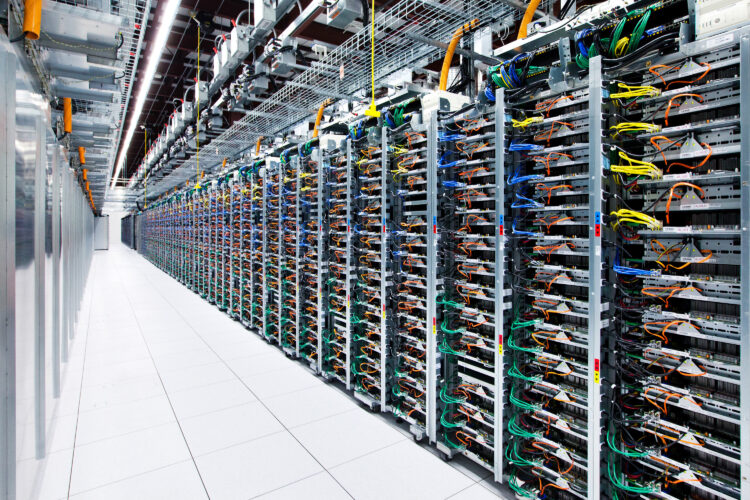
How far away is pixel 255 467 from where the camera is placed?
2391mm

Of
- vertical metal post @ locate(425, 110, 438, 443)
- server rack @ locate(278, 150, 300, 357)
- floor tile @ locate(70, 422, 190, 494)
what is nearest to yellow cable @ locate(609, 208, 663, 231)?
vertical metal post @ locate(425, 110, 438, 443)

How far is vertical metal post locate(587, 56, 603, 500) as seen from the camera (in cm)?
172

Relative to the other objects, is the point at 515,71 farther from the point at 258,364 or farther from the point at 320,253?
the point at 258,364

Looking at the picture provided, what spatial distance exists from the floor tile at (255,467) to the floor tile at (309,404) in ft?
0.97

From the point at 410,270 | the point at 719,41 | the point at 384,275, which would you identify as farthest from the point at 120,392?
the point at 719,41

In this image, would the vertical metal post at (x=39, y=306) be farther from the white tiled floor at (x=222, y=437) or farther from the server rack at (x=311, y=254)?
the server rack at (x=311, y=254)

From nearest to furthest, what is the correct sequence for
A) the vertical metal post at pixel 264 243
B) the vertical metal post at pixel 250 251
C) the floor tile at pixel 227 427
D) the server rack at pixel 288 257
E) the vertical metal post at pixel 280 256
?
the floor tile at pixel 227 427 < the server rack at pixel 288 257 < the vertical metal post at pixel 280 256 < the vertical metal post at pixel 264 243 < the vertical metal post at pixel 250 251

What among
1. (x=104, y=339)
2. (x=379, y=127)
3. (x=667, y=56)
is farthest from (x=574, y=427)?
(x=104, y=339)

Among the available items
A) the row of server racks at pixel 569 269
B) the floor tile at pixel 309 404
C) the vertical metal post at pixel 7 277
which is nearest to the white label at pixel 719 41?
the row of server racks at pixel 569 269

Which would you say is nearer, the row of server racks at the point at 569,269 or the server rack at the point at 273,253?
the row of server racks at the point at 569,269

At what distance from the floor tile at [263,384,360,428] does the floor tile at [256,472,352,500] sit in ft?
2.19

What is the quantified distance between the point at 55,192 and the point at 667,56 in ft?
14.5

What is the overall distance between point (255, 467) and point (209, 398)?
1.16 m

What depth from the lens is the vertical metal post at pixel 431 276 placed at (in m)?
2.53
